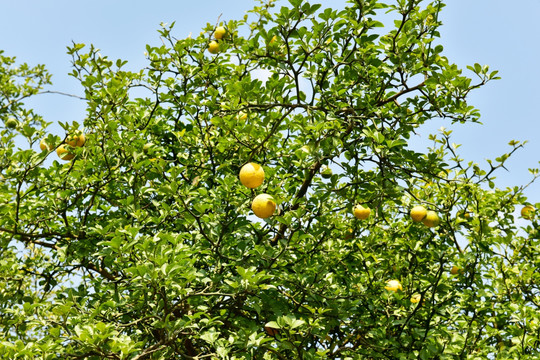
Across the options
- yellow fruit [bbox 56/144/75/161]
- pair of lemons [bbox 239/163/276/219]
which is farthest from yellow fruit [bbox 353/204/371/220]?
yellow fruit [bbox 56/144/75/161]

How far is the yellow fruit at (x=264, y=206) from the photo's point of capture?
11.3ft

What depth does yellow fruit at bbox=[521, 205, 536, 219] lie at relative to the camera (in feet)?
17.3

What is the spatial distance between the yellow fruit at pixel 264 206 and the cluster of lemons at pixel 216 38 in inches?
88.9

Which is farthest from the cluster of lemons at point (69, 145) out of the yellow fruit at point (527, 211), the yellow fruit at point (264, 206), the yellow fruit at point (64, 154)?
the yellow fruit at point (527, 211)

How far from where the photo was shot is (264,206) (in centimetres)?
345

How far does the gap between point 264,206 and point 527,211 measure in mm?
3259

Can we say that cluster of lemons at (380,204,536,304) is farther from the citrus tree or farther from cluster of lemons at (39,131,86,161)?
cluster of lemons at (39,131,86,161)

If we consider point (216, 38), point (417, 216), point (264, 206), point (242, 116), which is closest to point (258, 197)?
point (264, 206)

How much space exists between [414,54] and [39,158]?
9.64 feet

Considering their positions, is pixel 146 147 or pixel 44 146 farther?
pixel 44 146

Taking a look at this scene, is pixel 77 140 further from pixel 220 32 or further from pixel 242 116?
pixel 220 32

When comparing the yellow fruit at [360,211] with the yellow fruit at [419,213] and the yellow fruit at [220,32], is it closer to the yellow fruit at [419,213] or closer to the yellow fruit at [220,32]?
the yellow fruit at [419,213]

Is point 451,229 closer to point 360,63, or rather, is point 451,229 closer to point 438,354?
point 438,354

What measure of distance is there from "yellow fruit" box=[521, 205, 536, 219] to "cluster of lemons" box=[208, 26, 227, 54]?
3552 mm
